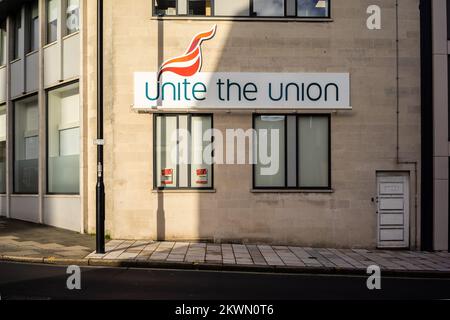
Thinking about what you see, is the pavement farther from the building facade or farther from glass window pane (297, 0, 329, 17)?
glass window pane (297, 0, 329, 17)

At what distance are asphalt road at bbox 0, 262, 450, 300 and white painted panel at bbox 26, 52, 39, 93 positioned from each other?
8.86 meters

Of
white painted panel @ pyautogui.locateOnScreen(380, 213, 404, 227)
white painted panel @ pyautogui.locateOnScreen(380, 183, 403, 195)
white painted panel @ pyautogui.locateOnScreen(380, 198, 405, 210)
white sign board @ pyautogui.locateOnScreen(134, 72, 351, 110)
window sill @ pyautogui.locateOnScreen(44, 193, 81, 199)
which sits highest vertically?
white sign board @ pyautogui.locateOnScreen(134, 72, 351, 110)

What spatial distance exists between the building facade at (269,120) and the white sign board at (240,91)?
3 cm

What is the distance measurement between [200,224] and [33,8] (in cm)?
1028

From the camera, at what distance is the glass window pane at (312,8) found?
15242 mm

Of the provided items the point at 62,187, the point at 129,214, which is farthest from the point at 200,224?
the point at 62,187

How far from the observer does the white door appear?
49.3ft

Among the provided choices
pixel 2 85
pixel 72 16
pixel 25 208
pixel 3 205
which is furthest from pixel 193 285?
pixel 2 85

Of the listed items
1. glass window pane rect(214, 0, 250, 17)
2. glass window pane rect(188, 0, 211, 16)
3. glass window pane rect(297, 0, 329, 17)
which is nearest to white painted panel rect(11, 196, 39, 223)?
glass window pane rect(188, 0, 211, 16)

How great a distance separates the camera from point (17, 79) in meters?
19.4

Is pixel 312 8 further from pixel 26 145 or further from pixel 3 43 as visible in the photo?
pixel 3 43

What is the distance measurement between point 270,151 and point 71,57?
6.92 meters

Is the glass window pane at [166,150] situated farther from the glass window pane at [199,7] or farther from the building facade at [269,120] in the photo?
the glass window pane at [199,7]

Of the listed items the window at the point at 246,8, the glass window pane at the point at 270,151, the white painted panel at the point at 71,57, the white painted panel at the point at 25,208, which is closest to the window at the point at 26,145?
the white painted panel at the point at 25,208
